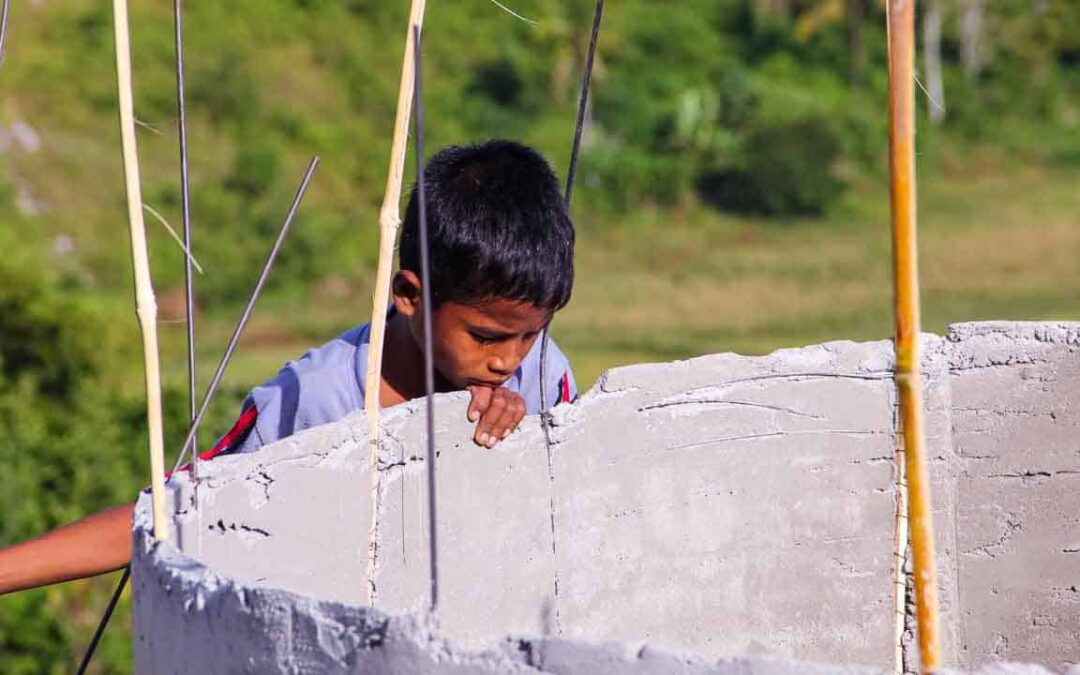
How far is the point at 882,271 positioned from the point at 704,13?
703 cm

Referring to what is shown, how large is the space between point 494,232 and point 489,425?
0.34 m

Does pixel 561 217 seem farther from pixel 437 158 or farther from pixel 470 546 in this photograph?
pixel 470 546

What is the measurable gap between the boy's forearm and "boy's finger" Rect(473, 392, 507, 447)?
507mm

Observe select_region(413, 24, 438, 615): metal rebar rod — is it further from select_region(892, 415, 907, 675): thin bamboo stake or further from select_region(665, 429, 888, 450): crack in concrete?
select_region(892, 415, 907, 675): thin bamboo stake

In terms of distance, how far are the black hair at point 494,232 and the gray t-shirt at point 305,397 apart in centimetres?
18

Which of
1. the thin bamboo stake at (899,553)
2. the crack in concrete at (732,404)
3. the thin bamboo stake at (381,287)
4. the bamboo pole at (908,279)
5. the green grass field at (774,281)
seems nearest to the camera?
the bamboo pole at (908,279)

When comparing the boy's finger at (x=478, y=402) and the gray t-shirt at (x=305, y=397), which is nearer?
the boy's finger at (x=478, y=402)

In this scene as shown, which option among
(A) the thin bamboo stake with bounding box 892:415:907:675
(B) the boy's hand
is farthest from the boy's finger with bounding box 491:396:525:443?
(A) the thin bamboo stake with bounding box 892:415:907:675

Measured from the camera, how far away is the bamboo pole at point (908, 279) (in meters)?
1.83

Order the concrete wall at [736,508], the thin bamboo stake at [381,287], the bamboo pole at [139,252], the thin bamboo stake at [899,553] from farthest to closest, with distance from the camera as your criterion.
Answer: the thin bamboo stake at [899,553] < the concrete wall at [736,508] < the thin bamboo stake at [381,287] < the bamboo pole at [139,252]

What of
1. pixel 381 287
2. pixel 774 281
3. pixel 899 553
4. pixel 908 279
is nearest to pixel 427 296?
pixel 381 287

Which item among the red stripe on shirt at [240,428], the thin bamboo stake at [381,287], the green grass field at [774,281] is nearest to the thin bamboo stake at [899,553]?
the thin bamboo stake at [381,287]

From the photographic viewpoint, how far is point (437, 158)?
2.74 m

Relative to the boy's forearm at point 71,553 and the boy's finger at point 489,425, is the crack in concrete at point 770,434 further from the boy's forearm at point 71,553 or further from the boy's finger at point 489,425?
the boy's forearm at point 71,553
